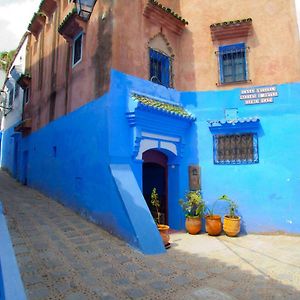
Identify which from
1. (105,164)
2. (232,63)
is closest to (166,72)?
(232,63)

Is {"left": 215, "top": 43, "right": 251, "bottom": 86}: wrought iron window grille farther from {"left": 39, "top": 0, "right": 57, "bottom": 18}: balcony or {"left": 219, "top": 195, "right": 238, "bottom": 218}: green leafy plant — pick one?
{"left": 39, "top": 0, "right": 57, "bottom": 18}: balcony

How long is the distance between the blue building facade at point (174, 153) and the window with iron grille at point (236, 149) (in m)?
0.03

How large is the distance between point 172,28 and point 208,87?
2.55 m

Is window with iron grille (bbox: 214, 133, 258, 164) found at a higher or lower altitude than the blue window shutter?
lower

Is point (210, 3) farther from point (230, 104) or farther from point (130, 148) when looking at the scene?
point (130, 148)

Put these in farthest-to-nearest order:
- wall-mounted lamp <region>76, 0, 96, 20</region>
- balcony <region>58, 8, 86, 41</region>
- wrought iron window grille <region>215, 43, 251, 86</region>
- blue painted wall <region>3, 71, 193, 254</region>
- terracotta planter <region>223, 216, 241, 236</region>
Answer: wrought iron window grille <region>215, 43, 251, 86</region>
balcony <region>58, 8, 86, 41</region>
wall-mounted lamp <region>76, 0, 96, 20</region>
terracotta planter <region>223, 216, 241, 236</region>
blue painted wall <region>3, 71, 193, 254</region>

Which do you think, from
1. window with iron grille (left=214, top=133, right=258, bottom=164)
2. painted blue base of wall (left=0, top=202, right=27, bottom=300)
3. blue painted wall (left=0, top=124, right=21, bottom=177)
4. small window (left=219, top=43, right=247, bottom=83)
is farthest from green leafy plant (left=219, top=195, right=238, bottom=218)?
blue painted wall (left=0, top=124, right=21, bottom=177)

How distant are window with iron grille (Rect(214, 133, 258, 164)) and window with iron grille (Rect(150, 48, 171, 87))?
8.93ft

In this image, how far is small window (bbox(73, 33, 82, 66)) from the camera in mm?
9794

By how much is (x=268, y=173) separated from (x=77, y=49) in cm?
793

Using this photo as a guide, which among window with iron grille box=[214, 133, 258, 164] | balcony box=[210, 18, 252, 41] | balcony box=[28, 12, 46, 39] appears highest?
balcony box=[28, 12, 46, 39]

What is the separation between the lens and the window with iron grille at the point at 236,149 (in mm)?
9055

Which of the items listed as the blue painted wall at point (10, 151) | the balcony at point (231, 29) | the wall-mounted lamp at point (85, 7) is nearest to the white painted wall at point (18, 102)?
the blue painted wall at point (10, 151)

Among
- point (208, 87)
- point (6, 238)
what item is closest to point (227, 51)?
point (208, 87)
